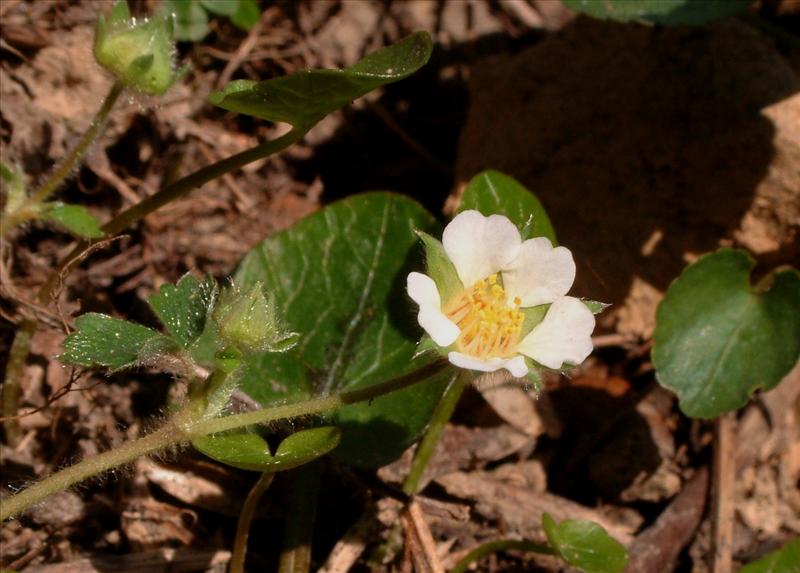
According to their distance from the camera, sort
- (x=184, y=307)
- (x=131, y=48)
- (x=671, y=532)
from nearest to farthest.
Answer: (x=184, y=307) < (x=131, y=48) < (x=671, y=532)

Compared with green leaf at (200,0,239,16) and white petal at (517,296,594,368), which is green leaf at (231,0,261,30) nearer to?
green leaf at (200,0,239,16)

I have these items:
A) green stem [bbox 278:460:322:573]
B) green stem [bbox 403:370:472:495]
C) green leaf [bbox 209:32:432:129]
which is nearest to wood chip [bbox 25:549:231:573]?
green stem [bbox 278:460:322:573]

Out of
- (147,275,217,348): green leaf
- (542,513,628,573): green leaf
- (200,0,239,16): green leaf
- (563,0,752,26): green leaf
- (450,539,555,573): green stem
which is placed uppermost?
(200,0,239,16): green leaf

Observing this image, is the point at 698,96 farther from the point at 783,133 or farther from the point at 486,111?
the point at 486,111

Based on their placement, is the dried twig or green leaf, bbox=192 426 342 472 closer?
green leaf, bbox=192 426 342 472

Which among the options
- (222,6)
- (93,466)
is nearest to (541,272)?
(93,466)

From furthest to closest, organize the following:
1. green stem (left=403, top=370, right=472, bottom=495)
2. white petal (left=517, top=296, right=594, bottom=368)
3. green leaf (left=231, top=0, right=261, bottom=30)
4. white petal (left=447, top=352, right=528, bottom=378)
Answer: green leaf (left=231, top=0, right=261, bottom=30)
green stem (left=403, top=370, right=472, bottom=495)
white petal (left=517, top=296, right=594, bottom=368)
white petal (left=447, top=352, right=528, bottom=378)

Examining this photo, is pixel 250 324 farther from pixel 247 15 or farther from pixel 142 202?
pixel 247 15

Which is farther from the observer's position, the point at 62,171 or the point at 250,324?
the point at 62,171
